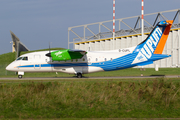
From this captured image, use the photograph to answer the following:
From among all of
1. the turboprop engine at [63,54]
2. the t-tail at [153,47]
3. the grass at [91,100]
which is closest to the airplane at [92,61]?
the t-tail at [153,47]

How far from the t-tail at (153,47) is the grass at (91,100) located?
10.6 metres

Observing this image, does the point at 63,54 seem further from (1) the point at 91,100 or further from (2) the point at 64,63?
(1) the point at 91,100

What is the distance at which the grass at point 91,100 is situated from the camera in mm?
14266

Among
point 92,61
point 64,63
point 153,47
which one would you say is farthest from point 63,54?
point 153,47

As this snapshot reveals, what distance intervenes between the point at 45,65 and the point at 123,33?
41.2 metres

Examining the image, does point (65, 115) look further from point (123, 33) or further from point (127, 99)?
point (123, 33)

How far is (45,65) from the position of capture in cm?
2978

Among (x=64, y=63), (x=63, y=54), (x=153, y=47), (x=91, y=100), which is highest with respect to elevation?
(x=153, y=47)

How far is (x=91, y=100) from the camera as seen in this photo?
16031 millimetres

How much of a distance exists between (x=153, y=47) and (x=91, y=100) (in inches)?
696

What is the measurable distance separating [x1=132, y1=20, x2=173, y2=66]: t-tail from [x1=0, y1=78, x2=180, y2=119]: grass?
34.9ft

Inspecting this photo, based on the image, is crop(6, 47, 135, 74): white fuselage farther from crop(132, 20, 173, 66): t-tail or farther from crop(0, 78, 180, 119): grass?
crop(0, 78, 180, 119): grass

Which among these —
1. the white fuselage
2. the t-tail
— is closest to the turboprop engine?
the white fuselage

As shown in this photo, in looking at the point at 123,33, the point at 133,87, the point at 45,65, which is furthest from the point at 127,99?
the point at 123,33
